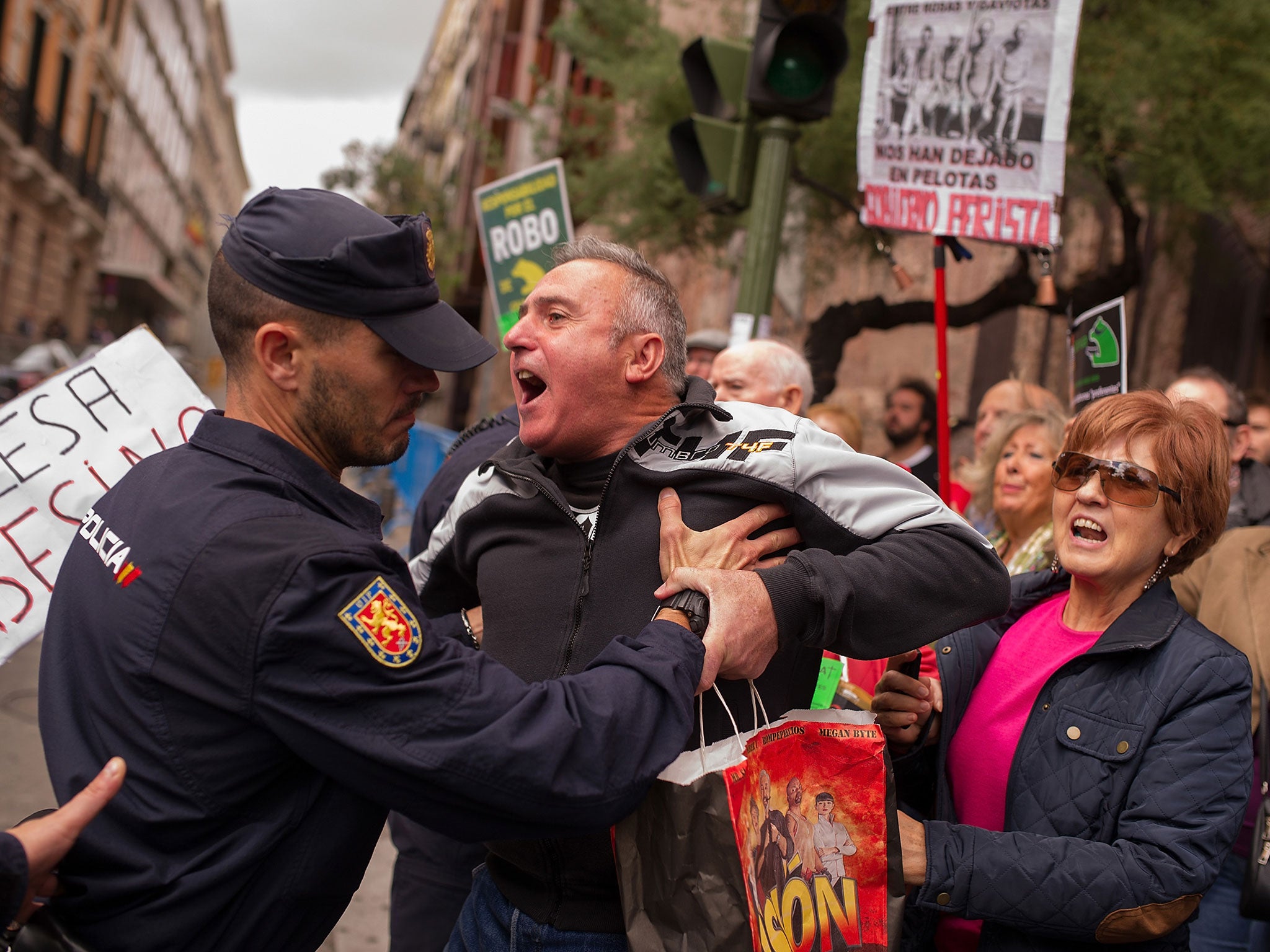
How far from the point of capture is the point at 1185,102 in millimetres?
7914

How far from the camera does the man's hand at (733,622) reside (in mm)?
1854

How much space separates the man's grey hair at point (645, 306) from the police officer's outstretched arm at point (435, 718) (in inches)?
35.6

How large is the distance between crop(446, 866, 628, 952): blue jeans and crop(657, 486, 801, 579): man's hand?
2.23ft

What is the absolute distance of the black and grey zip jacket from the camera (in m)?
2.01

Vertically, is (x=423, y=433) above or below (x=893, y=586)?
below

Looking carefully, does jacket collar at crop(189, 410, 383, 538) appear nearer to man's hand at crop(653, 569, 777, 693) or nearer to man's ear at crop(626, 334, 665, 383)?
man's hand at crop(653, 569, 777, 693)

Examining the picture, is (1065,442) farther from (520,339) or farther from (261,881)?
(261,881)

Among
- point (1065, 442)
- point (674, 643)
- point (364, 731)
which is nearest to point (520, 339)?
point (674, 643)

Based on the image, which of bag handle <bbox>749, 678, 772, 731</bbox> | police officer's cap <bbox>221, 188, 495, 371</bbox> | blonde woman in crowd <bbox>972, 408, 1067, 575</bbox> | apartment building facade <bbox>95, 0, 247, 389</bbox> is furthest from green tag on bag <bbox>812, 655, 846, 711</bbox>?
apartment building facade <bbox>95, 0, 247, 389</bbox>

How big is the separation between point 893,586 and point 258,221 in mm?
1257

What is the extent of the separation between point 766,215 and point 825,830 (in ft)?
13.1

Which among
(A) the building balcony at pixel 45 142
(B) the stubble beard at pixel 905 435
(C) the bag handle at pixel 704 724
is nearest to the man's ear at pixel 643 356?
(C) the bag handle at pixel 704 724

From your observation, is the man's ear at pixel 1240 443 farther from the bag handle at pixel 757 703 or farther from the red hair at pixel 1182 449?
the bag handle at pixel 757 703

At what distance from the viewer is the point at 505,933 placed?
2184 millimetres
